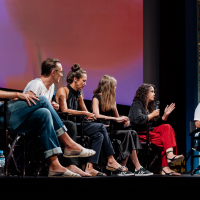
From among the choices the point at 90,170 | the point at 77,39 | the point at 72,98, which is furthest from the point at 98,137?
the point at 77,39

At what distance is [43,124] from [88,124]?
919 mm

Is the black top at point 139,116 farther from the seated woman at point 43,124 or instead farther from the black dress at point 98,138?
the seated woman at point 43,124

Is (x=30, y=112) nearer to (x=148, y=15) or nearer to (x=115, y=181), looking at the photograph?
(x=115, y=181)

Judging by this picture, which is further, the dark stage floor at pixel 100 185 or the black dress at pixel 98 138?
the black dress at pixel 98 138

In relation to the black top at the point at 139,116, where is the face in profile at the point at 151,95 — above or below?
above

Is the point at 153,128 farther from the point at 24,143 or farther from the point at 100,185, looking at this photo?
the point at 100,185

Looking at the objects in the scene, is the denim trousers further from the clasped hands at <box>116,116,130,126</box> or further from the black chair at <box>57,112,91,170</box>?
the clasped hands at <box>116,116,130,126</box>

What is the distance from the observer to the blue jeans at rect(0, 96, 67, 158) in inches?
83.9

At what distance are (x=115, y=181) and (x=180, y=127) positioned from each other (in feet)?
10.1

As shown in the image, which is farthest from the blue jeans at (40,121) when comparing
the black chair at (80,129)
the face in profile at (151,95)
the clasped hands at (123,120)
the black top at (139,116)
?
the face in profile at (151,95)

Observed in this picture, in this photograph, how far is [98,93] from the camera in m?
3.49

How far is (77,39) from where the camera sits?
162 inches

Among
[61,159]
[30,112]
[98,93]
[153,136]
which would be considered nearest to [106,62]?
[98,93]

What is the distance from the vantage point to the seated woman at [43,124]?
212cm
